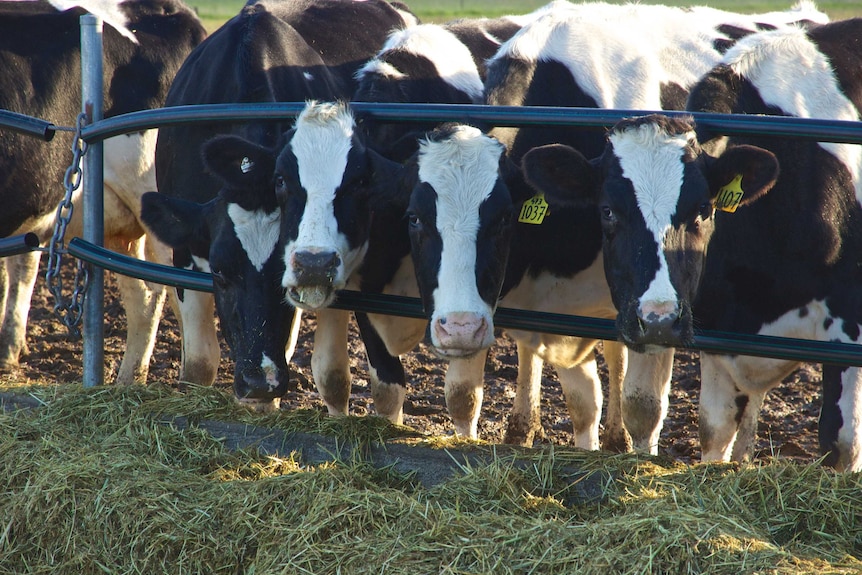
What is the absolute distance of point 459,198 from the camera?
144 inches

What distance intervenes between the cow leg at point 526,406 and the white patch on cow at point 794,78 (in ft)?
6.87

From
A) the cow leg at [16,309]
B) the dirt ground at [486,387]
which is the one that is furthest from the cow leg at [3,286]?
the dirt ground at [486,387]

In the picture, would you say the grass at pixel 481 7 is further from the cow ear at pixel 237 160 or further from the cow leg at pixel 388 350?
the cow ear at pixel 237 160

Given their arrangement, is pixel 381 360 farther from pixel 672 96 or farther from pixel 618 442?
pixel 672 96

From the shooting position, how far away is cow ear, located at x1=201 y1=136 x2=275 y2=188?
13.3ft

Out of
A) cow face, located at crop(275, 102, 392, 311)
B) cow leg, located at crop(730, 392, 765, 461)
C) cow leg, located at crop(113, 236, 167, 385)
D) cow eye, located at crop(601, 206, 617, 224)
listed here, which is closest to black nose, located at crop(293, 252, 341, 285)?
cow face, located at crop(275, 102, 392, 311)

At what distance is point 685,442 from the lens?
5668mm

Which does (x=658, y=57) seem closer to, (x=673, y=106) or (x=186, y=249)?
(x=673, y=106)

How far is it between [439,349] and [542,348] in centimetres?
155

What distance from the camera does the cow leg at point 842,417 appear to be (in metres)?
4.21

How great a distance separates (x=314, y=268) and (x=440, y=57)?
202cm

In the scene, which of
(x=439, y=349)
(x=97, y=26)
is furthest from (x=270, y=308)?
(x=97, y=26)

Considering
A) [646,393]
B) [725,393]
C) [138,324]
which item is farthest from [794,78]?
[138,324]

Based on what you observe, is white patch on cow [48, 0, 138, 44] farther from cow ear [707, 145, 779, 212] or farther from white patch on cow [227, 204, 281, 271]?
cow ear [707, 145, 779, 212]
